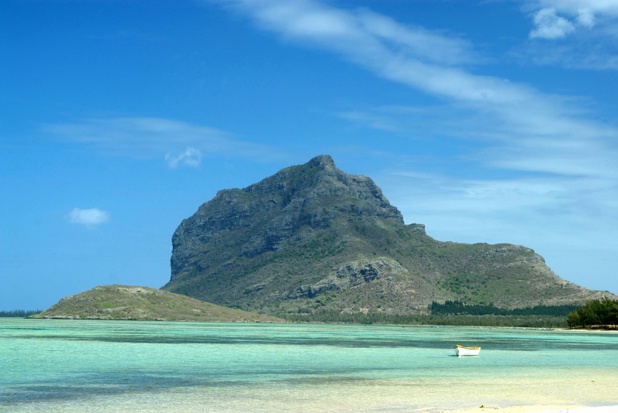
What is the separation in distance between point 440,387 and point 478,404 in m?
10.4

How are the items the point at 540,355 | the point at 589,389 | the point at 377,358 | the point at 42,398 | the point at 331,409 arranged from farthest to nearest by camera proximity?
the point at 540,355
the point at 377,358
the point at 589,389
the point at 42,398
the point at 331,409

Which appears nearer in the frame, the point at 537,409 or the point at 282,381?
the point at 537,409

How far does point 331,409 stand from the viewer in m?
37.4

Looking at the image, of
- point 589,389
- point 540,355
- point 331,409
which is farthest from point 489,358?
point 331,409

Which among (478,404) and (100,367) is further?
(100,367)

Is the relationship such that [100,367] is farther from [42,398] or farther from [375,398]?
[375,398]

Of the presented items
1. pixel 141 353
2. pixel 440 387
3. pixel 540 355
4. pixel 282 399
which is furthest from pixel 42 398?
pixel 540 355

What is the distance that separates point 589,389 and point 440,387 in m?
9.98

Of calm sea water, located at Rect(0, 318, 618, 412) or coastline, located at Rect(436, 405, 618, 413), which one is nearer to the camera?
coastline, located at Rect(436, 405, 618, 413)

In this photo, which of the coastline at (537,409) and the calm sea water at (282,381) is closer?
the coastline at (537,409)

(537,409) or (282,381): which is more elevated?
(282,381)

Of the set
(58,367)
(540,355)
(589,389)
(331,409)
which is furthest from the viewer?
(540,355)

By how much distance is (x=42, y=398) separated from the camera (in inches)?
1610

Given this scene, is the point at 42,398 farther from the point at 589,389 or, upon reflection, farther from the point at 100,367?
the point at 589,389
